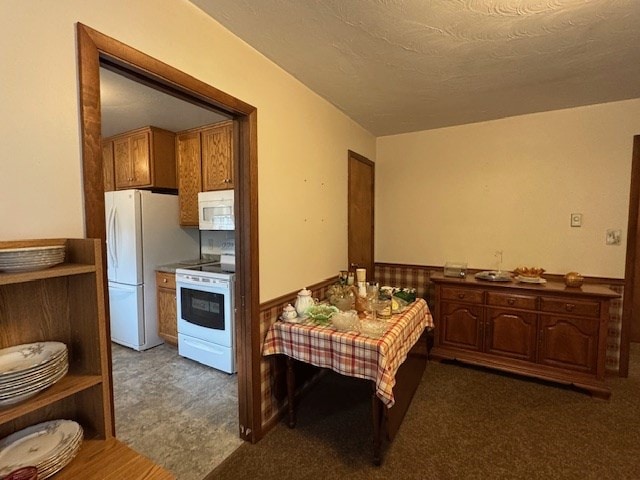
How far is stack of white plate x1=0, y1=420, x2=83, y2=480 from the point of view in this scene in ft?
2.74

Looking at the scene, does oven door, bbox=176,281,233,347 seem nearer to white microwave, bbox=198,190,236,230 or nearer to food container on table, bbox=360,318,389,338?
white microwave, bbox=198,190,236,230

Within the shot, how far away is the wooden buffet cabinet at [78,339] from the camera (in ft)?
2.97

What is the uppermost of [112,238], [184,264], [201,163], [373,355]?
[201,163]

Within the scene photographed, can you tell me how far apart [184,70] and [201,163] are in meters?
1.95

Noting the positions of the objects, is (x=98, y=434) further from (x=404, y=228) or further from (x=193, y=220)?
(x=404, y=228)

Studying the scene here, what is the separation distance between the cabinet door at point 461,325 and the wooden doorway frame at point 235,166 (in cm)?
191

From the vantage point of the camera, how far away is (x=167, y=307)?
3359 millimetres

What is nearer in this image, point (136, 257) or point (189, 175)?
point (136, 257)

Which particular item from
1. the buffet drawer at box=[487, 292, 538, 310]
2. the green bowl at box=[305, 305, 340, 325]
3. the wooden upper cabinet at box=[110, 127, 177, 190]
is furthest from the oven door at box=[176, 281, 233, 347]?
the buffet drawer at box=[487, 292, 538, 310]

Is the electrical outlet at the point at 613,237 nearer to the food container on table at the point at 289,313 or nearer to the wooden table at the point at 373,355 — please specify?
the wooden table at the point at 373,355

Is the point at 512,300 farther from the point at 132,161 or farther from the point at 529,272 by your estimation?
the point at 132,161

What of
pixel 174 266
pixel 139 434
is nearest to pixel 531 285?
pixel 139 434

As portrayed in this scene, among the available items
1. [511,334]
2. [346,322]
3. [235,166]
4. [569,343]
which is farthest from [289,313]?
[569,343]

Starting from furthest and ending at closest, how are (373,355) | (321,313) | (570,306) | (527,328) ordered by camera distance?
(527,328), (570,306), (321,313), (373,355)
